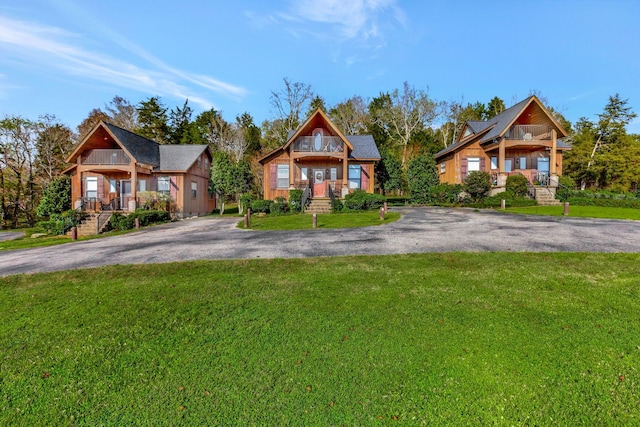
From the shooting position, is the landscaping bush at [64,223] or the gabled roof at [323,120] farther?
the gabled roof at [323,120]

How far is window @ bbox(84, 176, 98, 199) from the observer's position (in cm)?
2762

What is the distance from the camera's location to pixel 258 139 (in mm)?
51375

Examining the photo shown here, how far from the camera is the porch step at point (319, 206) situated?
904 inches

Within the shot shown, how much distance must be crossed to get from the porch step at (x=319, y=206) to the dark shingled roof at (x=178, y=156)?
12.0 m

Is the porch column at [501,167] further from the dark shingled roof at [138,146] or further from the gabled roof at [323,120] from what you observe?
the dark shingled roof at [138,146]

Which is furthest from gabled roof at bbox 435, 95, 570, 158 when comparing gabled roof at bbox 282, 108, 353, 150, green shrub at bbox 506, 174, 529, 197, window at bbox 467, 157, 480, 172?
gabled roof at bbox 282, 108, 353, 150

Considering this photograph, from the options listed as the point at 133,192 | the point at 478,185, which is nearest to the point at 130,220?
the point at 133,192

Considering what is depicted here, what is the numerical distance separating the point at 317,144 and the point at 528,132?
1800 centimetres

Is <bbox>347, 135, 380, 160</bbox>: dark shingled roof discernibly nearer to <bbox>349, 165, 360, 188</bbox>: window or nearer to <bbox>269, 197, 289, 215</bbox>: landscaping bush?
<bbox>349, 165, 360, 188</bbox>: window

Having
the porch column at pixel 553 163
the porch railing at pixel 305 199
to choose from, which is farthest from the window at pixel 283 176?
the porch column at pixel 553 163

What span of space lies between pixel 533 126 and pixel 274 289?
29.5 m

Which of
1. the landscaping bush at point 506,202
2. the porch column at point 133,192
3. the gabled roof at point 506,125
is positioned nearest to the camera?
the landscaping bush at point 506,202

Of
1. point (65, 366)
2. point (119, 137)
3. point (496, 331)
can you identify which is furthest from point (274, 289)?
point (119, 137)

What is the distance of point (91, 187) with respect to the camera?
91.0 feet
